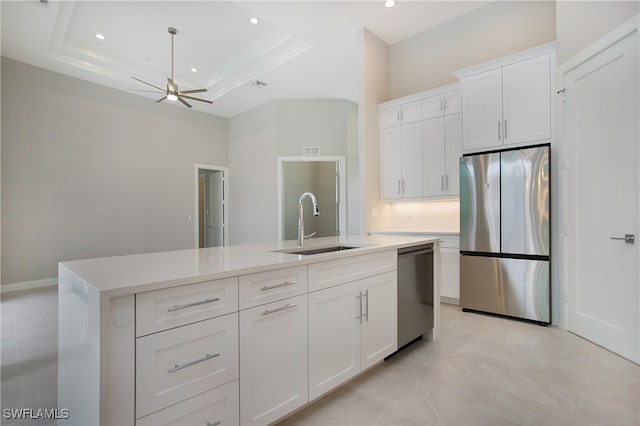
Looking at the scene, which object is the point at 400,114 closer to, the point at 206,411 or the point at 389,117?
the point at 389,117

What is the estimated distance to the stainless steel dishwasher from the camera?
235 cm

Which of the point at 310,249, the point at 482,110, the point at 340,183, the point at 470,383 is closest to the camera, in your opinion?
the point at 470,383

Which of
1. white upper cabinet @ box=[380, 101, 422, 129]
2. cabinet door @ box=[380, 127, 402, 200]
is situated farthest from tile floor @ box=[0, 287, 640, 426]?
white upper cabinet @ box=[380, 101, 422, 129]

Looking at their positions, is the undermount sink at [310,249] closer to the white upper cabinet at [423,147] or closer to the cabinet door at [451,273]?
the cabinet door at [451,273]

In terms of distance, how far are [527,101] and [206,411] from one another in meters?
3.80

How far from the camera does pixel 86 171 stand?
5.45 m

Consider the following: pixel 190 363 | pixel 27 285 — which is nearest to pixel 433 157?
pixel 190 363

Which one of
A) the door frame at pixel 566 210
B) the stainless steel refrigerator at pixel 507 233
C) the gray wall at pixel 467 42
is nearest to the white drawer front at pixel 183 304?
the stainless steel refrigerator at pixel 507 233

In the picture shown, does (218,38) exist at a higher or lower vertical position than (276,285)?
higher

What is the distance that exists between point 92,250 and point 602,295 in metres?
6.85

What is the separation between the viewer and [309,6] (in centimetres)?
367

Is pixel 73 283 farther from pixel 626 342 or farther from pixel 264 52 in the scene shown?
pixel 264 52

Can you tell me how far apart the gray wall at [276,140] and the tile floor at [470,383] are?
403 centimetres

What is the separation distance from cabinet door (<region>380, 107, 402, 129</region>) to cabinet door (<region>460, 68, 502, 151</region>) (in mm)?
899
